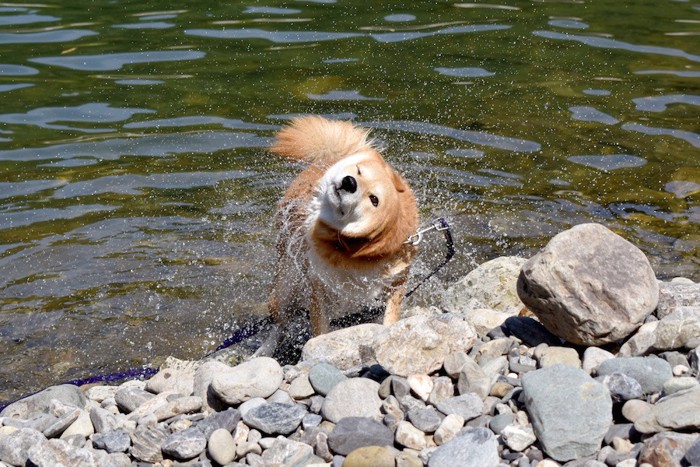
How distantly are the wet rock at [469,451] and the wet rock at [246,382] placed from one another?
93 cm

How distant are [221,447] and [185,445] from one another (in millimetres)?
154

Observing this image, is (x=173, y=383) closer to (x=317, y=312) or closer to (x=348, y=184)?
(x=317, y=312)

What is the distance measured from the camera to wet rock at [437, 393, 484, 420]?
3800 millimetres

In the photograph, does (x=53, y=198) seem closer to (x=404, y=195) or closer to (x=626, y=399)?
(x=404, y=195)

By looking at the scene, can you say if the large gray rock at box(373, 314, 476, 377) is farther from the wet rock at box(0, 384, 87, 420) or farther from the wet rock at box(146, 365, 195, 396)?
the wet rock at box(0, 384, 87, 420)

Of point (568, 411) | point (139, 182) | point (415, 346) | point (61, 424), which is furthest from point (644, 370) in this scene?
point (139, 182)

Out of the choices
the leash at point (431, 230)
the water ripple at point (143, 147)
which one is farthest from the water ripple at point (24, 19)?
the leash at point (431, 230)

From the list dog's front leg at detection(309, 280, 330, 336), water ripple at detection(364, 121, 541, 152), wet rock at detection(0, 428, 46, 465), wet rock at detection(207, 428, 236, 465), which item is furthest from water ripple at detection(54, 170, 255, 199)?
wet rock at detection(207, 428, 236, 465)

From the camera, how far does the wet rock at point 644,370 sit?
3717mm

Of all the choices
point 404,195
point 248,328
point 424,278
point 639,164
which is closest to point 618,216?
point 639,164

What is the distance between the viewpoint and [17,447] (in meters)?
3.94

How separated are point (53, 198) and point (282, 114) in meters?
2.22

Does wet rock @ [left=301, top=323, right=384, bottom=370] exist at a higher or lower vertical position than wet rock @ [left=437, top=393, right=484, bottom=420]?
lower

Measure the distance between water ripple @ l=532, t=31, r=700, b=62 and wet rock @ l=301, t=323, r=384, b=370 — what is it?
655 centimetres
